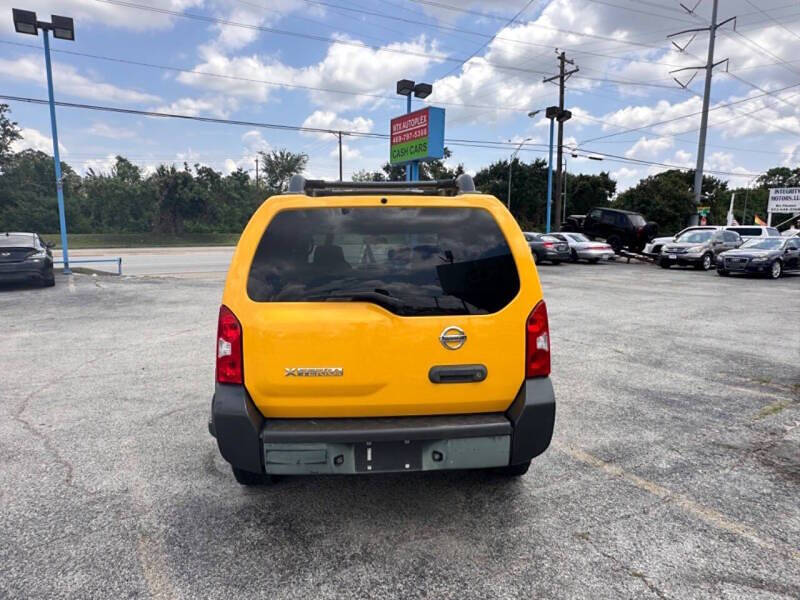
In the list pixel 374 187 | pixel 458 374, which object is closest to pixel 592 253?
pixel 374 187

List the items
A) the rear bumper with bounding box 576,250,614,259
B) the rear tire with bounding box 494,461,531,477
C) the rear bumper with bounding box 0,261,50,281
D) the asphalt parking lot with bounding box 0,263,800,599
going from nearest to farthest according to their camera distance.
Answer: the asphalt parking lot with bounding box 0,263,800,599
the rear tire with bounding box 494,461,531,477
the rear bumper with bounding box 0,261,50,281
the rear bumper with bounding box 576,250,614,259

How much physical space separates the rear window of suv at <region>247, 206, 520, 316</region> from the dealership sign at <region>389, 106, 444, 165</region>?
740 inches

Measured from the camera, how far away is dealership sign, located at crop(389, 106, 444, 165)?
2027cm

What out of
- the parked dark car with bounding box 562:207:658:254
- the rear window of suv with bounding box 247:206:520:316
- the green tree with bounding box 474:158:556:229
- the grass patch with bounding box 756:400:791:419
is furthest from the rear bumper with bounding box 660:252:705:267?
the green tree with bounding box 474:158:556:229

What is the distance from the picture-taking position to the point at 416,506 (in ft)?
10.0

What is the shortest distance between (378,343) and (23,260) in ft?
45.4

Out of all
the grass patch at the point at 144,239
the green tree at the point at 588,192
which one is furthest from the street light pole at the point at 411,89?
the green tree at the point at 588,192

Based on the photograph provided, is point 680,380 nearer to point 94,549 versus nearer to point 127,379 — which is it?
point 94,549

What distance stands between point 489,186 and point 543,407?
224ft

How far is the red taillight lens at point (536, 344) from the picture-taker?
269 cm

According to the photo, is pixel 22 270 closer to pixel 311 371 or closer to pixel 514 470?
pixel 311 371

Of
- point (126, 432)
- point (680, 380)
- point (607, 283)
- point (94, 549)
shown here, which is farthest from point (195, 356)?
point (607, 283)

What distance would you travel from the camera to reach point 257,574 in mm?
2434

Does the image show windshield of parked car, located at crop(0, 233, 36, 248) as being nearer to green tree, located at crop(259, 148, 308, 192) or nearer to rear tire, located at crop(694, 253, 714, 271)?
rear tire, located at crop(694, 253, 714, 271)
